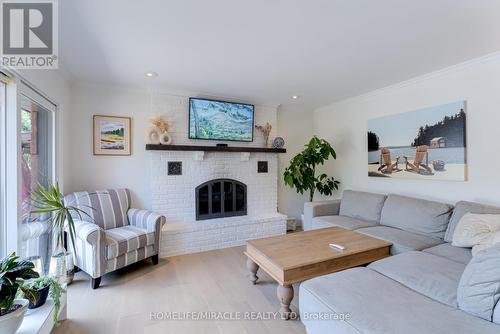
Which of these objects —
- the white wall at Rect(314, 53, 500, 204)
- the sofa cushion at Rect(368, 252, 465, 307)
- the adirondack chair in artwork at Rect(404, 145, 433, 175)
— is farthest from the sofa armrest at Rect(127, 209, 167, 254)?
the adirondack chair in artwork at Rect(404, 145, 433, 175)

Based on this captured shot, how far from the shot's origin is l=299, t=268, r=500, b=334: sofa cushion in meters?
1.14

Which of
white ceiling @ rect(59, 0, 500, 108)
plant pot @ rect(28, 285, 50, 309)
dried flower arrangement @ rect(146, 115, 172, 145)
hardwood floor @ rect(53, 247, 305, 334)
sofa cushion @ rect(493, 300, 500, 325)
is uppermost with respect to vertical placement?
white ceiling @ rect(59, 0, 500, 108)

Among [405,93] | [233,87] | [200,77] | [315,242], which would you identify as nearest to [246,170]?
[233,87]

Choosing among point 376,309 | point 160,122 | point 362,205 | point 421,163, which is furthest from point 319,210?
point 160,122

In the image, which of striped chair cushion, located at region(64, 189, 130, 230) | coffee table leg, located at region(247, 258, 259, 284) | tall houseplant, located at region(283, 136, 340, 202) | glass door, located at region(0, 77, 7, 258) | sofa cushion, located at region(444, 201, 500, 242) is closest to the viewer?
glass door, located at region(0, 77, 7, 258)

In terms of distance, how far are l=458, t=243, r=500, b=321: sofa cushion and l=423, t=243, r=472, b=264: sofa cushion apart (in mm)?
780

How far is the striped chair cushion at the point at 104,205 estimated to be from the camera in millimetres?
2725

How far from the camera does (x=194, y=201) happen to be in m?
3.53

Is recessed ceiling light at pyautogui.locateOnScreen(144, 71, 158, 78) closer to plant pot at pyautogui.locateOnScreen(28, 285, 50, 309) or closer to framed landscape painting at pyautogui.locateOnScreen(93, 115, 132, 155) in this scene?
framed landscape painting at pyautogui.locateOnScreen(93, 115, 132, 155)

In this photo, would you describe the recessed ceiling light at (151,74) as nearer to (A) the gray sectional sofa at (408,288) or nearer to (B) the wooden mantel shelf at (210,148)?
(B) the wooden mantel shelf at (210,148)

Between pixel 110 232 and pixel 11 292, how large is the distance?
156cm

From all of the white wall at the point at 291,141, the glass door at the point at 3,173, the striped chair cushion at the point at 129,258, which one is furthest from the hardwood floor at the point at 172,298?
the white wall at the point at 291,141

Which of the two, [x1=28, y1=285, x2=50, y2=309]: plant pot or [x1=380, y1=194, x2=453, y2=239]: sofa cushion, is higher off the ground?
[x1=380, y1=194, x2=453, y2=239]: sofa cushion

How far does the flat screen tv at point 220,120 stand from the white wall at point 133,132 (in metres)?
0.15
